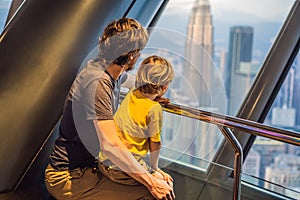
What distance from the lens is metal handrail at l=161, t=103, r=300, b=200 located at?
179 cm

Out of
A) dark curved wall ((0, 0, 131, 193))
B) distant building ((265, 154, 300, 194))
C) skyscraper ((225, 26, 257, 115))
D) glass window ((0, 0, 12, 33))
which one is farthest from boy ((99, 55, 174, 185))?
glass window ((0, 0, 12, 33))

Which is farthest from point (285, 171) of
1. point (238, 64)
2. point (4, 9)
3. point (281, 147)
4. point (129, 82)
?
point (4, 9)

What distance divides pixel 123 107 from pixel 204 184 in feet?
2.78

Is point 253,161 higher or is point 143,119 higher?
point 143,119

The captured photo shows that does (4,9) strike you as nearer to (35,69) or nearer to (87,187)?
(35,69)

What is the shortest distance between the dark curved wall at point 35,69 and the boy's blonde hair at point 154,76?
2.26 ft

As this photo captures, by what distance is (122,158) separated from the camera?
1720mm

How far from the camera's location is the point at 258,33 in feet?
10.8

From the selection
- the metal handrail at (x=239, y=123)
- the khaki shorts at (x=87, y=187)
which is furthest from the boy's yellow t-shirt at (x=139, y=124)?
the metal handrail at (x=239, y=123)

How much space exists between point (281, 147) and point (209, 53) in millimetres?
909

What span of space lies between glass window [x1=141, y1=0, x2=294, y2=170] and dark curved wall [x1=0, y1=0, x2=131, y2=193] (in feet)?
1.46

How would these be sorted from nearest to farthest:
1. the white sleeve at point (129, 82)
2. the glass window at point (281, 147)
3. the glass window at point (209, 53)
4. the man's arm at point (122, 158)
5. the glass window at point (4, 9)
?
1. the man's arm at point (122, 158)
2. the white sleeve at point (129, 82)
3. the glass window at point (209, 53)
4. the glass window at point (281, 147)
5. the glass window at point (4, 9)

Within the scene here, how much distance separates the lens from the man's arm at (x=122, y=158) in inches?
67.4

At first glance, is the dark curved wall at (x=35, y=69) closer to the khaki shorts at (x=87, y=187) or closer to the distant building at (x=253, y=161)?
the khaki shorts at (x=87, y=187)
